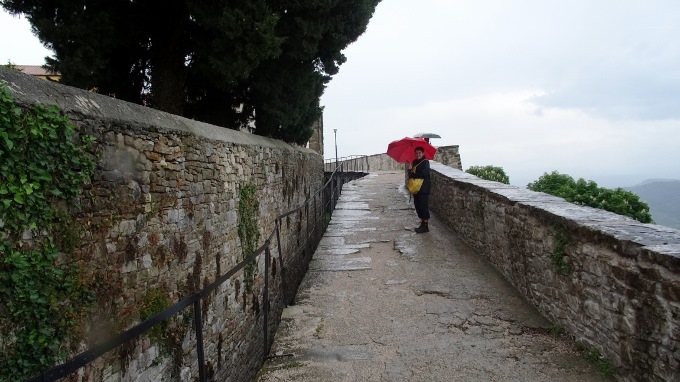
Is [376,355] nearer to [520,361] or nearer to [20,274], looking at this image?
[520,361]

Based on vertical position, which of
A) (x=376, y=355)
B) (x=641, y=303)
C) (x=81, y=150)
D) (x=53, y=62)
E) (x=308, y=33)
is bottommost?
(x=376, y=355)

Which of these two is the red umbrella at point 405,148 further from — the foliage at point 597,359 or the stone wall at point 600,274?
the foliage at point 597,359

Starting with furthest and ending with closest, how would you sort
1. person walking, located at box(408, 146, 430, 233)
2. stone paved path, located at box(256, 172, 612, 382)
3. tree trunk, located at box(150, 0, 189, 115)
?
person walking, located at box(408, 146, 430, 233)
tree trunk, located at box(150, 0, 189, 115)
stone paved path, located at box(256, 172, 612, 382)

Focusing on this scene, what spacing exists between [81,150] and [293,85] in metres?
5.43

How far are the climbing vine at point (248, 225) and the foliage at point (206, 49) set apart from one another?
176 centimetres

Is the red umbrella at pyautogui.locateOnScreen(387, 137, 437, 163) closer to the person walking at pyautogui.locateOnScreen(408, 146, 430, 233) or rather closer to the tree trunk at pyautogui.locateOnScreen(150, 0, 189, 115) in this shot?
the person walking at pyautogui.locateOnScreen(408, 146, 430, 233)

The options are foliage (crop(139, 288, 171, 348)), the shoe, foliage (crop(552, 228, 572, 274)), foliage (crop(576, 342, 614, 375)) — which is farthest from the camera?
the shoe

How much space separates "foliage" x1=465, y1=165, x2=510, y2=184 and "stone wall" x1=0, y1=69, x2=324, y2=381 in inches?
442

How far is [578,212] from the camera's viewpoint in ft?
13.8

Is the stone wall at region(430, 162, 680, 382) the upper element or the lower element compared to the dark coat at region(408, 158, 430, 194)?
lower

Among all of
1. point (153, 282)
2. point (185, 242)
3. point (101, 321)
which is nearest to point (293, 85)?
point (185, 242)

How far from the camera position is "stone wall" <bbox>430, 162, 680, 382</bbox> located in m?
2.69

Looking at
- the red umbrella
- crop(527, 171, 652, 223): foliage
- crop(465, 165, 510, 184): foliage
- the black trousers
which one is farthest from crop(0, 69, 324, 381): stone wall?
crop(465, 165, 510, 184): foliage

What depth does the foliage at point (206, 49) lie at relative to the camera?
5.36 metres
